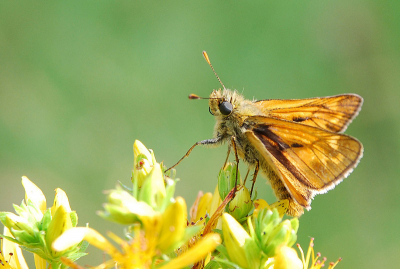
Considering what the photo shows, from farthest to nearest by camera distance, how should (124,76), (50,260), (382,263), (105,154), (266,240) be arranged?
1. (124,76)
2. (105,154)
3. (382,263)
4. (50,260)
5. (266,240)

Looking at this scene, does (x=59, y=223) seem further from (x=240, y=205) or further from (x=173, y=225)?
(x=240, y=205)

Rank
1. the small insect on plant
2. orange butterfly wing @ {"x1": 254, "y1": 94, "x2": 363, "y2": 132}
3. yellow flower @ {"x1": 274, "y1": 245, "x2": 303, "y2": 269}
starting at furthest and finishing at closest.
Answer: orange butterfly wing @ {"x1": 254, "y1": 94, "x2": 363, "y2": 132}
the small insect on plant
yellow flower @ {"x1": 274, "y1": 245, "x2": 303, "y2": 269}

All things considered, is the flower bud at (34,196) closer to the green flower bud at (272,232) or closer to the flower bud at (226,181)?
the flower bud at (226,181)

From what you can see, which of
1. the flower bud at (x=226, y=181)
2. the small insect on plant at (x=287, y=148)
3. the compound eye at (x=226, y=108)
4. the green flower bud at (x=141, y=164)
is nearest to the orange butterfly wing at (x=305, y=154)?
the small insect on plant at (x=287, y=148)

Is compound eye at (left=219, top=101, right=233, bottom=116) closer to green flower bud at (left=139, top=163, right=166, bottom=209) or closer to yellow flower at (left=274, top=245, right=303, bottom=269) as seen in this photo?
yellow flower at (left=274, top=245, right=303, bottom=269)

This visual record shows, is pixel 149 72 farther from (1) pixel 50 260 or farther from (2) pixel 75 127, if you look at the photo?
(1) pixel 50 260

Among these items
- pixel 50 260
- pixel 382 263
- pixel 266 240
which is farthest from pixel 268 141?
pixel 382 263

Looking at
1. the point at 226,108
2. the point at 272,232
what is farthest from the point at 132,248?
the point at 226,108

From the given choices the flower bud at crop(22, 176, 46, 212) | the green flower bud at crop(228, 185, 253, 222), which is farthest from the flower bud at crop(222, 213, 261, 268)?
the flower bud at crop(22, 176, 46, 212)
